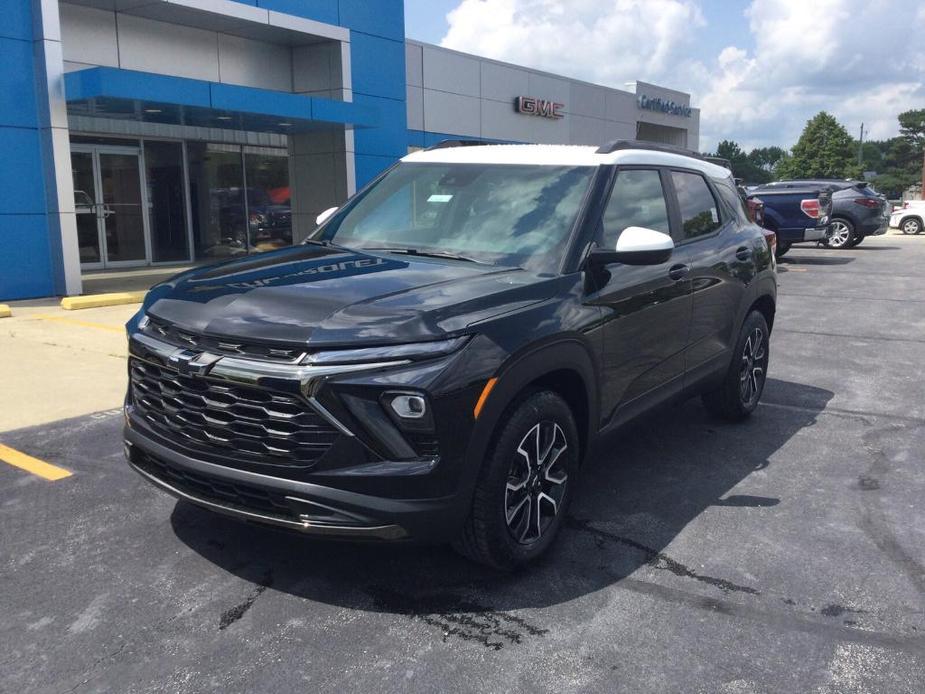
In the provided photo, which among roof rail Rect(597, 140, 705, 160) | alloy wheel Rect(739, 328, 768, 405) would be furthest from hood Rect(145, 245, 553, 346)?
alloy wheel Rect(739, 328, 768, 405)

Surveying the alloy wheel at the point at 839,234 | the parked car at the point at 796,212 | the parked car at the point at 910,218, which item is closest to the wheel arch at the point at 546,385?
the parked car at the point at 796,212

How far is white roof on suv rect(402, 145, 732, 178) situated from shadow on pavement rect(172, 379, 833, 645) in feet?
4.65

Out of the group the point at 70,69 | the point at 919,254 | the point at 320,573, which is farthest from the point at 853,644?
the point at 919,254

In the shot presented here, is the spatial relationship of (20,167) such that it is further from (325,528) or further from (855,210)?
(855,210)

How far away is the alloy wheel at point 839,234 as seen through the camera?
22328 mm

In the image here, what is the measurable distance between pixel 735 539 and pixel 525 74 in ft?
81.5

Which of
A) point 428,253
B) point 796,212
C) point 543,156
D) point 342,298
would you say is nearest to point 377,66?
point 796,212

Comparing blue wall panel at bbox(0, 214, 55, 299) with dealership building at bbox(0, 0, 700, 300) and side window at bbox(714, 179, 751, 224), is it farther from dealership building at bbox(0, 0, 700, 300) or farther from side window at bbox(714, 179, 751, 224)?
side window at bbox(714, 179, 751, 224)

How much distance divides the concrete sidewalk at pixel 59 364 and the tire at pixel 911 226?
3020 cm

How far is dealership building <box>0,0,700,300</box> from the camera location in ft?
39.5

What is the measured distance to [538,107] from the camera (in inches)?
1081

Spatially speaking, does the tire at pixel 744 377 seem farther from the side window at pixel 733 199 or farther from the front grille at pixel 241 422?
the front grille at pixel 241 422

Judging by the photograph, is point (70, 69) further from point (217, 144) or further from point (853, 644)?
point (853, 644)

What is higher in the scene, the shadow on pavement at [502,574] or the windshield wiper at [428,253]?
the windshield wiper at [428,253]
